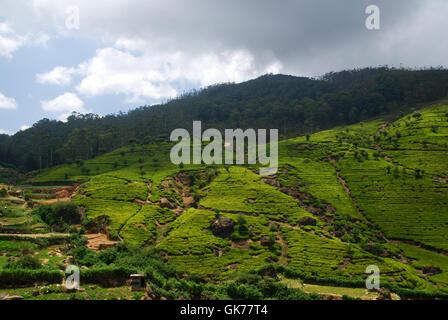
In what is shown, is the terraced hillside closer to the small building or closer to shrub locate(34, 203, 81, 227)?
shrub locate(34, 203, 81, 227)

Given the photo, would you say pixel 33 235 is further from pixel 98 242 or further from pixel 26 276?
pixel 26 276

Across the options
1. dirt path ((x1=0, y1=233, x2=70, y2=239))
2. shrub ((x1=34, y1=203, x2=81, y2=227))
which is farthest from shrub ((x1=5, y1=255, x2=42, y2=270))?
shrub ((x1=34, y1=203, x2=81, y2=227))

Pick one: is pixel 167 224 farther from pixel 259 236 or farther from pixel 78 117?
pixel 78 117

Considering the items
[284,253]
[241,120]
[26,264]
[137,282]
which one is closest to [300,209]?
[284,253]

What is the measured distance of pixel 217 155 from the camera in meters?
96.2

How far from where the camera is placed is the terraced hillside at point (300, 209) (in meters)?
43.1

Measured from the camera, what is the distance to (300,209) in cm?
5916

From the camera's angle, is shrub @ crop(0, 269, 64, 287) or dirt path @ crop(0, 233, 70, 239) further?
dirt path @ crop(0, 233, 70, 239)

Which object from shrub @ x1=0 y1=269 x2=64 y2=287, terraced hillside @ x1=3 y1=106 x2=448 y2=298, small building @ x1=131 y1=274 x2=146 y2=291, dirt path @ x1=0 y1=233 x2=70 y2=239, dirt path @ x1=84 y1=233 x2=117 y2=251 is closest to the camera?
shrub @ x1=0 y1=269 x2=64 y2=287

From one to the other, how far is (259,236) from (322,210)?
1890cm

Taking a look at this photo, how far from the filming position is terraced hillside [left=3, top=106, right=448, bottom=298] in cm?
4309

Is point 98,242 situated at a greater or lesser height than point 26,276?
lesser

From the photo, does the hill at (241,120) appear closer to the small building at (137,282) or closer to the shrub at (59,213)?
the shrub at (59,213)

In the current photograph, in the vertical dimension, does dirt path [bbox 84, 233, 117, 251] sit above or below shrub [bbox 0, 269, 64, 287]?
below
